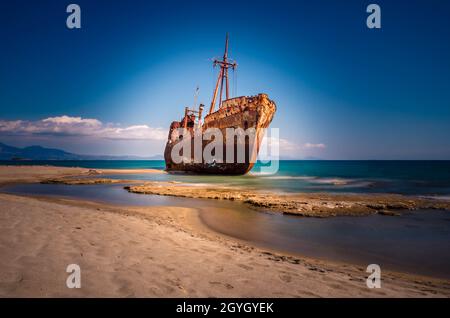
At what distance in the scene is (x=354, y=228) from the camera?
645 cm

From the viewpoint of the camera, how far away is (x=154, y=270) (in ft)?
9.52

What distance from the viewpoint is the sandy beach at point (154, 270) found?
241 centimetres

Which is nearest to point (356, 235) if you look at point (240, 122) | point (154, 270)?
point (154, 270)

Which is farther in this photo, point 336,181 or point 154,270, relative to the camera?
point 336,181

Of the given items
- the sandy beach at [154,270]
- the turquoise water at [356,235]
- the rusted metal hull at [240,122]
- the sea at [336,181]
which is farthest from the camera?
the rusted metal hull at [240,122]

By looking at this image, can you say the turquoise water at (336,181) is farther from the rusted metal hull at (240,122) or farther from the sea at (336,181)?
the rusted metal hull at (240,122)

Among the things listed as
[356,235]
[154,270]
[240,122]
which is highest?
[240,122]

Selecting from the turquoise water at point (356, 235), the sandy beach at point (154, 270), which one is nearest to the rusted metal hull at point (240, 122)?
the turquoise water at point (356, 235)

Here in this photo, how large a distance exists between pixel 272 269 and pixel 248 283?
659 mm

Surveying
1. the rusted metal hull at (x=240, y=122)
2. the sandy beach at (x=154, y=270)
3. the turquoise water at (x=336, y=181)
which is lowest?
the turquoise water at (x=336, y=181)

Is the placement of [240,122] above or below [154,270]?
above

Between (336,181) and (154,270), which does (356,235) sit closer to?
(154,270)

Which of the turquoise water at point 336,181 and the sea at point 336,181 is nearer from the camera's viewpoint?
the sea at point 336,181
